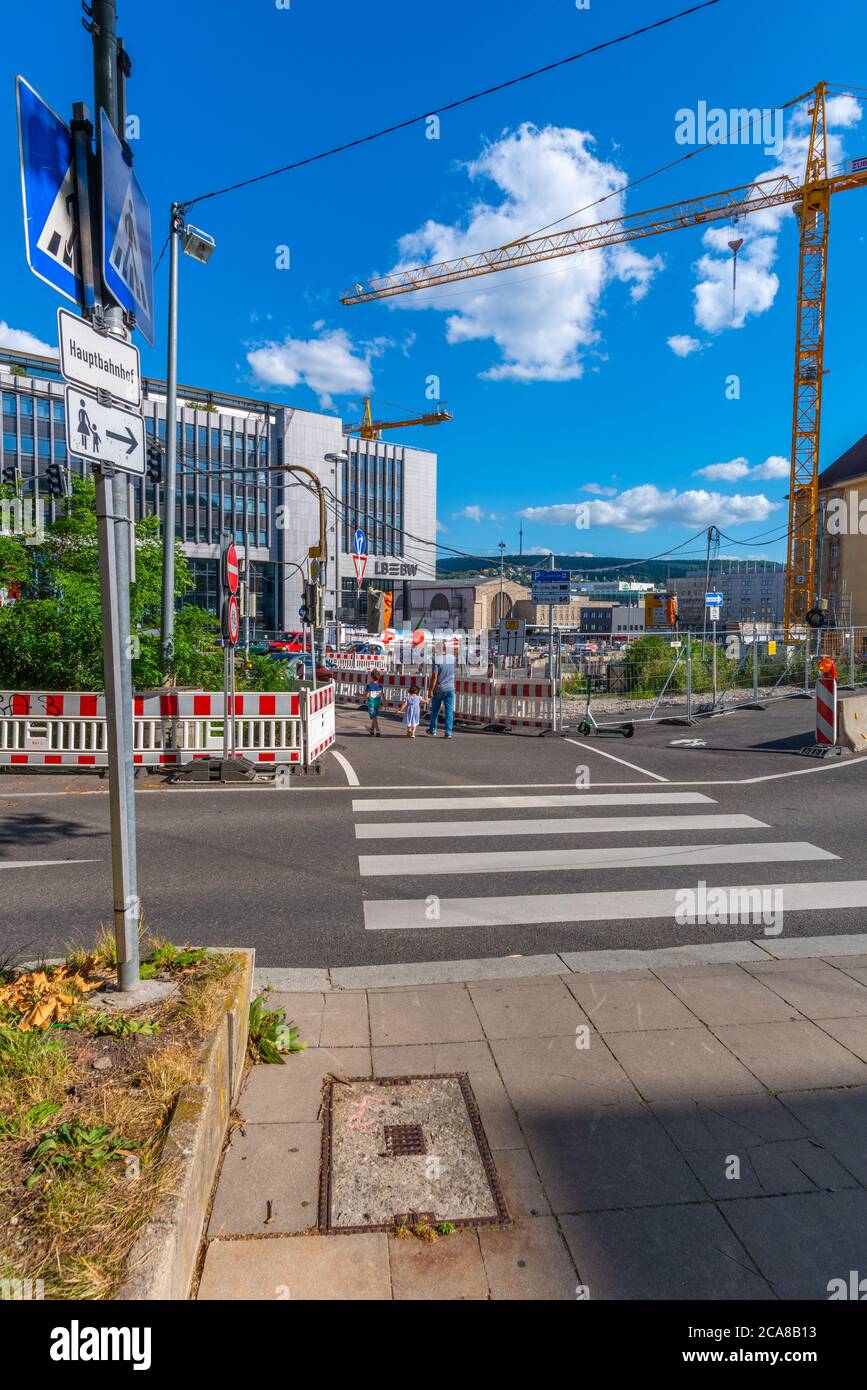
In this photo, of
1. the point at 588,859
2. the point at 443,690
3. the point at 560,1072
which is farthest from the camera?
the point at 443,690

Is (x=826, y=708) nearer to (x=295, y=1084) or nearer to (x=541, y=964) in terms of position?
(x=541, y=964)

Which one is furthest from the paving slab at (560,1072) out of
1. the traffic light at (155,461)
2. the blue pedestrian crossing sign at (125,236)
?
the traffic light at (155,461)

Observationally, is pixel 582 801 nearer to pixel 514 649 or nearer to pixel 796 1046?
pixel 796 1046

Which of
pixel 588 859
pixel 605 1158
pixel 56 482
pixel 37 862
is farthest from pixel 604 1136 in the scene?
pixel 56 482

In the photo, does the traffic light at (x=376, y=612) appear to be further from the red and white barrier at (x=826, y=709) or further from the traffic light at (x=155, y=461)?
the red and white barrier at (x=826, y=709)

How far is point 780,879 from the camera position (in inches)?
273

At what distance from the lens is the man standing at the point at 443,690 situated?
15.7 m

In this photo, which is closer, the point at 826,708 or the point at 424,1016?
the point at 424,1016

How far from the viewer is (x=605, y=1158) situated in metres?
3.22

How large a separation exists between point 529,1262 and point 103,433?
344cm

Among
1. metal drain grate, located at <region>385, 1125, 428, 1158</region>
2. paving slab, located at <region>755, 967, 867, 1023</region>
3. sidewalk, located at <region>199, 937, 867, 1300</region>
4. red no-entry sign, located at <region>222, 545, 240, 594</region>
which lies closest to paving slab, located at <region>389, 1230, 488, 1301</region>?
sidewalk, located at <region>199, 937, 867, 1300</region>

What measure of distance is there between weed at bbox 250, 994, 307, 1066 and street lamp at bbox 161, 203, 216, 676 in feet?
35.3
